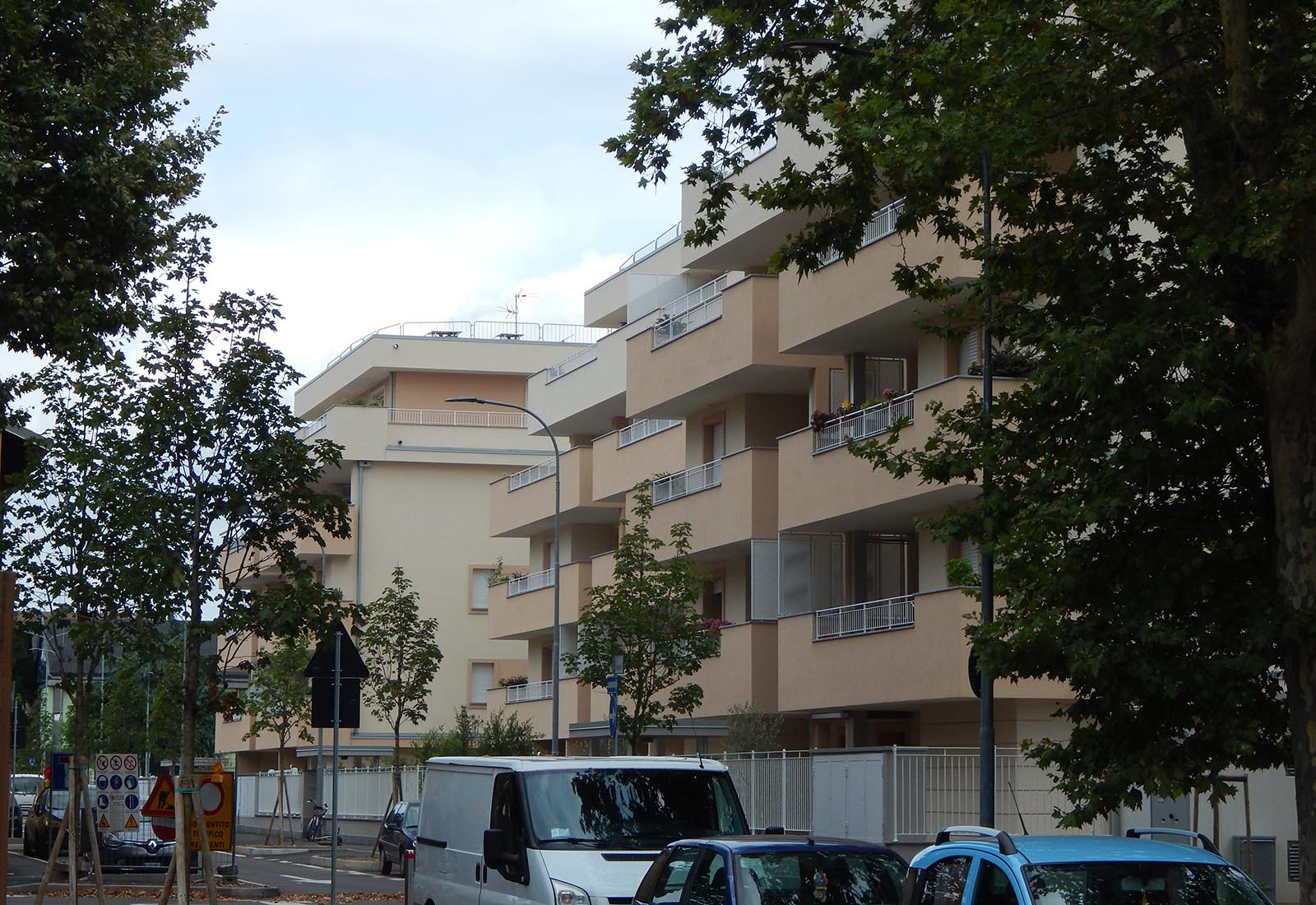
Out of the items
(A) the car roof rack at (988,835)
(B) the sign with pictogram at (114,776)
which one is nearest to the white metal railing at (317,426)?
(B) the sign with pictogram at (114,776)

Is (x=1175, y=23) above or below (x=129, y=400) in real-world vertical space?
above

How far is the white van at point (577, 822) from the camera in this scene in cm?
1416

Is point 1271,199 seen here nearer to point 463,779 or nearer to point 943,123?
point 943,123

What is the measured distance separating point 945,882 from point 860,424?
885 inches

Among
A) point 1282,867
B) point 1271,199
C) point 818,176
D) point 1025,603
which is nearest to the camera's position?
point 1271,199

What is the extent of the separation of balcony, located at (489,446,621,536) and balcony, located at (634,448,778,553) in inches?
185

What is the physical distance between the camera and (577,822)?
48.9 ft

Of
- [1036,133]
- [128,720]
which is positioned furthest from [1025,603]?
[128,720]

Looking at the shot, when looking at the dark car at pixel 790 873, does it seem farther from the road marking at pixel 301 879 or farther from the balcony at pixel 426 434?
the balcony at pixel 426 434

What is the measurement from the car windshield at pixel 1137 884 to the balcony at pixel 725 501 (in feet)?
88.2

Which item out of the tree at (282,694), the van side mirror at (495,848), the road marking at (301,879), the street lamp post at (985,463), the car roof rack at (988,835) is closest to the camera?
the car roof rack at (988,835)

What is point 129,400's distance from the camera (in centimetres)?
1959

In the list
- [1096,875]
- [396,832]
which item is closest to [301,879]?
[396,832]

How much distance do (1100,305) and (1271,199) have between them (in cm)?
201
